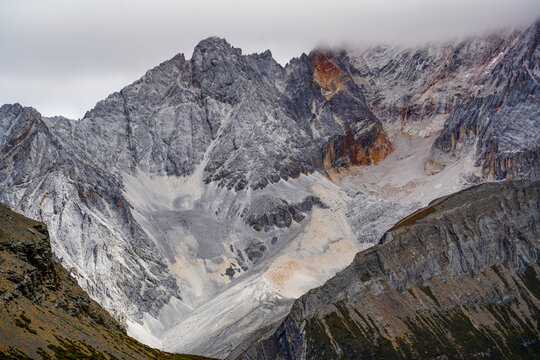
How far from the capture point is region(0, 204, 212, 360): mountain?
91.1 meters

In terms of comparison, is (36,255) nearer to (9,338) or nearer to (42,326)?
(42,326)

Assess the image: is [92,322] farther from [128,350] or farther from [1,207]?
[1,207]

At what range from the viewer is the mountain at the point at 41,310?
91.1 m

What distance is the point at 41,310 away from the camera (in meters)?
101

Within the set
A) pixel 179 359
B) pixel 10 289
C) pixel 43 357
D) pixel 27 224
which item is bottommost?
pixel 179 359

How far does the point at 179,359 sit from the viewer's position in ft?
477

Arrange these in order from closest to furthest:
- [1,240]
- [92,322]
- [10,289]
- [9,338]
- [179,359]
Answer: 1. [9,338]
2. [10,289]
3. [1,240]
4. [92,322]
5. [179,359]

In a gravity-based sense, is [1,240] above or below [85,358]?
above

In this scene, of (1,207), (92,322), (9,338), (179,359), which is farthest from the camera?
(179,359)

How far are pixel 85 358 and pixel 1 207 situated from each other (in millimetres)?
27286

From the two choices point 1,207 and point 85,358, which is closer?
point 85,358

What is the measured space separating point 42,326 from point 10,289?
5948mm

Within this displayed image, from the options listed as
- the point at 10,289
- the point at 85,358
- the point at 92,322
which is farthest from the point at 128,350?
the point at 10,289

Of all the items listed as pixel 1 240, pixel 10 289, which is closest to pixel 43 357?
pixel 10 289
